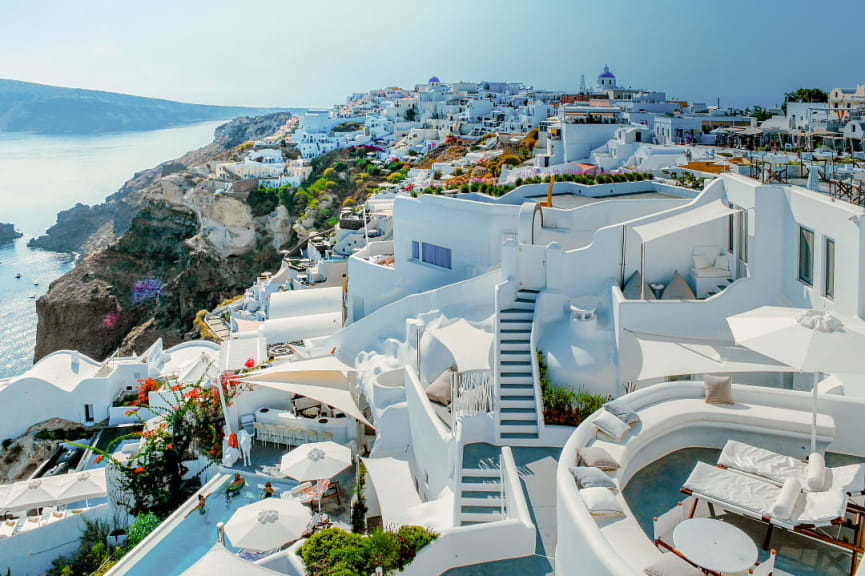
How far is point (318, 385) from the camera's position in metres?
17.9

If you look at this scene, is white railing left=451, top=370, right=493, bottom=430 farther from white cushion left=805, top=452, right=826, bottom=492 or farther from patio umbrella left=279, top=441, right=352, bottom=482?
white cushion left=805, top=452, right=826, bottom=492

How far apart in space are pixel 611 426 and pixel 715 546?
230 cm

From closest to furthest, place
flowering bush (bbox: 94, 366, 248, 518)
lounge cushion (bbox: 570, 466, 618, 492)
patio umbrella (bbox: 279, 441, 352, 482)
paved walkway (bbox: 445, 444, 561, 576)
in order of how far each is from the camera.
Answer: lounge cushion (bbox: 570, 466, 618, 492), paved walkway (bbox: 445, 444, 561, 576), patio umbrella (bbox: 279, 441, 352, 482), flowering bush (bbox: 94, 366, 248, 518)

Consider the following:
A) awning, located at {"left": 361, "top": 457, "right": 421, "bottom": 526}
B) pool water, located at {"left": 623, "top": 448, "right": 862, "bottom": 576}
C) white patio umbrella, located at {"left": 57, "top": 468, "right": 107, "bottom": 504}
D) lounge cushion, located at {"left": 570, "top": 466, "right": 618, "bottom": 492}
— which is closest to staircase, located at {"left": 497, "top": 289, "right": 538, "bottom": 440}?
awning, located at {"left": 361, "top": 457, "right": 421, "bottom": 526}

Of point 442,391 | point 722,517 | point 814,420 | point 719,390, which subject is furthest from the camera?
point 442,391

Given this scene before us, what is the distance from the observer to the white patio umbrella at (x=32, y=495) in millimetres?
18406

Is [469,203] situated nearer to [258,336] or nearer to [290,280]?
[258,336]

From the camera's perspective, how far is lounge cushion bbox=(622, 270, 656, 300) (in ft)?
46.7

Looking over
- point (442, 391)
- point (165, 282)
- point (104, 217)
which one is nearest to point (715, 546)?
point (442, 391)

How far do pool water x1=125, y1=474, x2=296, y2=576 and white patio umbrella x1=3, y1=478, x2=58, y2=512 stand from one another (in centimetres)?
635

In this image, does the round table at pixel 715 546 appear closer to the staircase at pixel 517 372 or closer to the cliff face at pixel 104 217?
the staircase at pixel 517 372

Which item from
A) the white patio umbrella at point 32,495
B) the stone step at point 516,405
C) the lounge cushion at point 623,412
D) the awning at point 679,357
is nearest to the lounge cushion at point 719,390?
the lounge cushion at point 623,412

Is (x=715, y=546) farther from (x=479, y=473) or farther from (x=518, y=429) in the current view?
(x=518, y=429)

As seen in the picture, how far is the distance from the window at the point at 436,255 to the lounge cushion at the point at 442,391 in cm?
666
